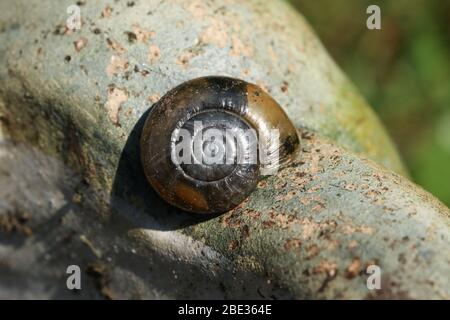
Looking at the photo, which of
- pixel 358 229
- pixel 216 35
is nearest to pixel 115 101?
pixel 216 35

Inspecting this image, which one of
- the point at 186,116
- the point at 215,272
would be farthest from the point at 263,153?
the point at 215,272

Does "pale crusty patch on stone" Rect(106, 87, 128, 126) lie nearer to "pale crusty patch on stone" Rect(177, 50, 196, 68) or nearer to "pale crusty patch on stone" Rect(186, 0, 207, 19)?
"pale crusty patch on stone" Rect(177, 50, 196, 68)

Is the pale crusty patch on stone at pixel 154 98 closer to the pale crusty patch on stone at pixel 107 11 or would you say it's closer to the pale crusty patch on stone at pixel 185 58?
the pale crusty patch on stone at pixel 185 58

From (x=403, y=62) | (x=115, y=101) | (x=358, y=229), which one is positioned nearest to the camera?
(x=358, y=229)

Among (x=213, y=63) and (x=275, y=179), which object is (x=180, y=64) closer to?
(x=213, y=63)

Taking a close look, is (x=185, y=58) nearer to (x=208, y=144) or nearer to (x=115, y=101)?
(x=115, y=101)
